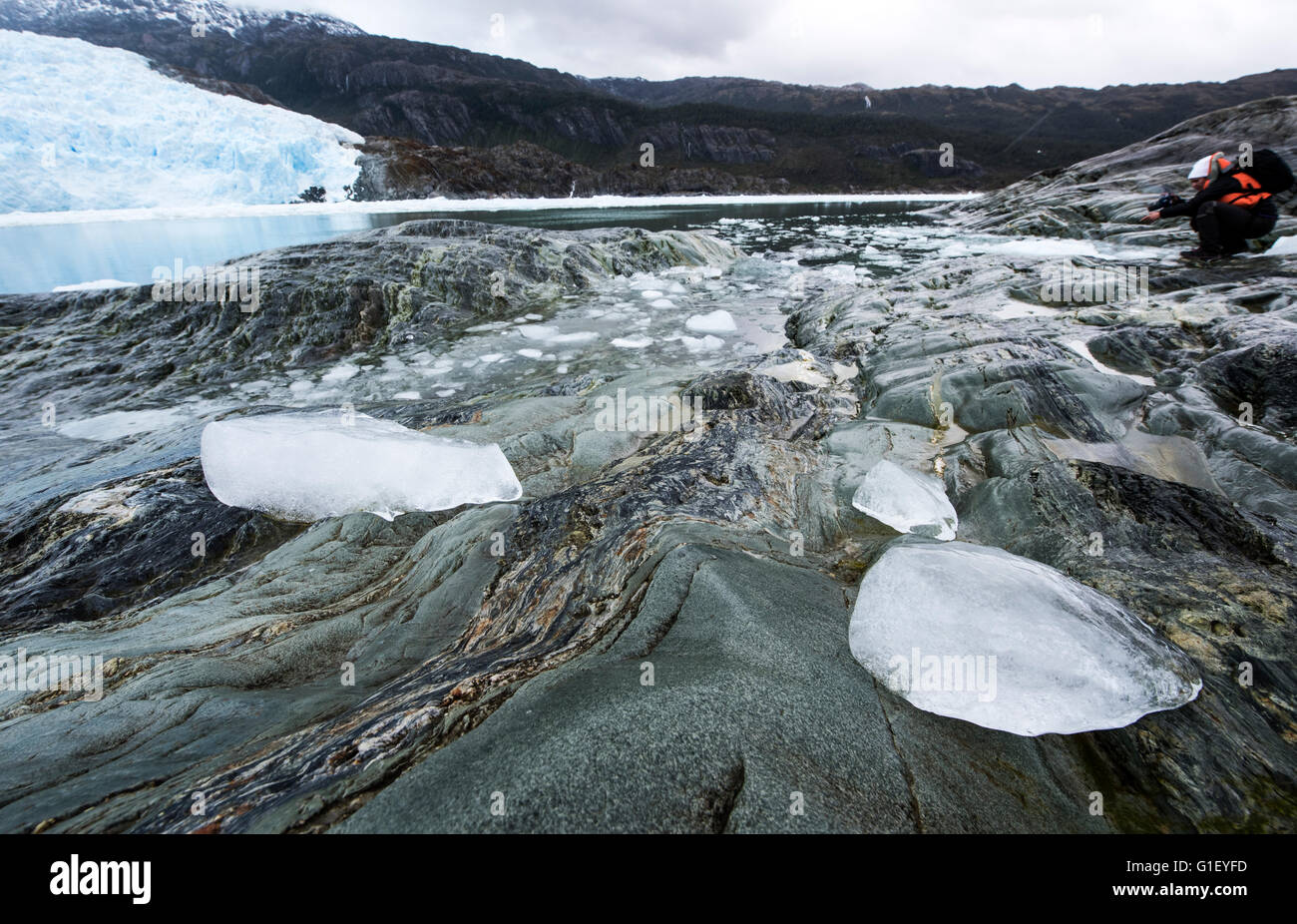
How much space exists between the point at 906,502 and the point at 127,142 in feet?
241

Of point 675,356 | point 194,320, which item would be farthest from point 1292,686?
point 194,320

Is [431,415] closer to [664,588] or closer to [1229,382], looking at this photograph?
[664,588]

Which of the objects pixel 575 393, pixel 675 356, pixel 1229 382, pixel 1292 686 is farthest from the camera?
pixel 675 356

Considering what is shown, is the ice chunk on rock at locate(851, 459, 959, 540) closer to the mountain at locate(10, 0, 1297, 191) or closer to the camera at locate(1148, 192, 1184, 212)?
the camera at locate(1148, 192, 1184, 212)

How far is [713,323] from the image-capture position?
9.27 m

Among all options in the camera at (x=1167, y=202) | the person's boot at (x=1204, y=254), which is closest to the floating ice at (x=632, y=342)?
the person's boot at (x=1204, y=254)

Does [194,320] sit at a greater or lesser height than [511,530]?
greater

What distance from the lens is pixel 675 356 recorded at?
7812mm

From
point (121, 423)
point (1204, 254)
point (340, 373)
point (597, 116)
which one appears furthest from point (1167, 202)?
point (597, 116)

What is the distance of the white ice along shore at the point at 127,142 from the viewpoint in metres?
43.8

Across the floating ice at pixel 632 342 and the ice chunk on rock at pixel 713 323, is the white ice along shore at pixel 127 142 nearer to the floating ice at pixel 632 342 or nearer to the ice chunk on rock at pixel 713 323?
the floating ice at pixel 632 342

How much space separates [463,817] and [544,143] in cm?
15299

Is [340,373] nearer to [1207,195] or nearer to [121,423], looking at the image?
[121,423]

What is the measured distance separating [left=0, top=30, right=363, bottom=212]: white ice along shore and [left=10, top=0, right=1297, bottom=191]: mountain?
41.3 meters
